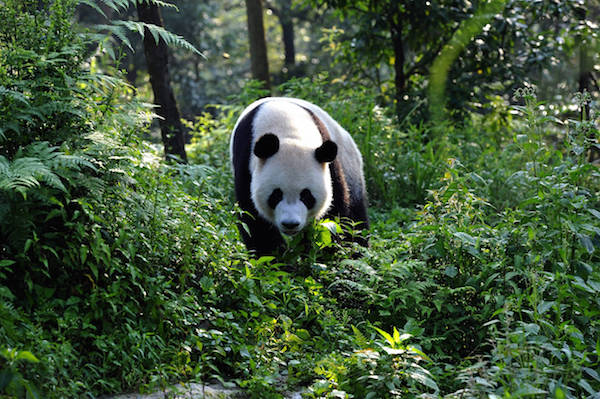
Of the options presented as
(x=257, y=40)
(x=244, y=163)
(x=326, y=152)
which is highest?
(x=257, y=40)

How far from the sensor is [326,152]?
4891mm

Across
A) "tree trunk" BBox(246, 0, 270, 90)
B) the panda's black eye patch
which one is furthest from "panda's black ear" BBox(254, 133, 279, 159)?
"tree trunk" BBox(246, 0, 270, 90)

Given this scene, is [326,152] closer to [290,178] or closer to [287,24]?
[290,178]

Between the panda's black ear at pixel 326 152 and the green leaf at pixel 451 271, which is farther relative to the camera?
the panda's black ear at pixel 326 152

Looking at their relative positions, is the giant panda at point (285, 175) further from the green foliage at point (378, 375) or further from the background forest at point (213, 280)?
the green foliage at point (378, 375)

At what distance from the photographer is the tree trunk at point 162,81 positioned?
6.57 meters

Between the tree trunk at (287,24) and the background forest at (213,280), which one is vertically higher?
the tree trunk at (287,24)

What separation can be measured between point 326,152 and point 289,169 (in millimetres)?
334

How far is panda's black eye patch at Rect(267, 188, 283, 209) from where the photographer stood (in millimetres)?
4812

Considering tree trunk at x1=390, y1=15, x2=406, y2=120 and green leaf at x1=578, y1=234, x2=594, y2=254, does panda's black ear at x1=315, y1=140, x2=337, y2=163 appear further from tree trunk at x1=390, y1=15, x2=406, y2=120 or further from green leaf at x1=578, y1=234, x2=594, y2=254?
tree trunk at x1=390, y1=15, x2=406, y2=120

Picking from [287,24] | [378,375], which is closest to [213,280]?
[378,375]

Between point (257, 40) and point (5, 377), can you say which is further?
point (257, 40)

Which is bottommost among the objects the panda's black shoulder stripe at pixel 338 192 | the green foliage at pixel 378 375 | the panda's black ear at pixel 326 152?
the green foliage at pixel 378 375

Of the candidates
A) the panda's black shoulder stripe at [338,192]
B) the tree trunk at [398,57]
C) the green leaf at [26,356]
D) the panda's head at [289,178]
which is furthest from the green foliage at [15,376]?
the tree trunk at [398,57]
